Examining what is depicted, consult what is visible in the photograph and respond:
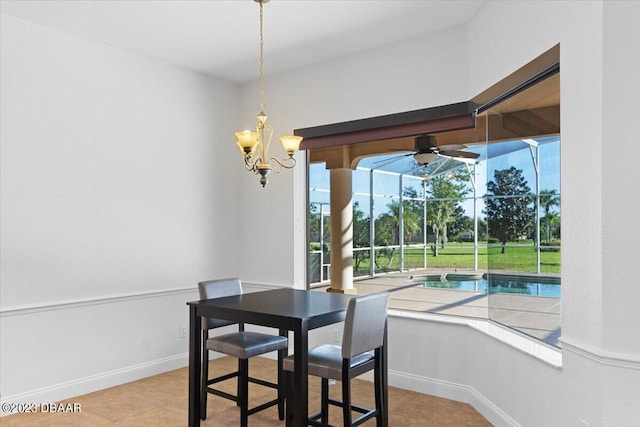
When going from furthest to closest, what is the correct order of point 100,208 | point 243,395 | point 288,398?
point 100,208 → point 243,395 → point 288,398

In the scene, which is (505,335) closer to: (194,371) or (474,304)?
(474,304)

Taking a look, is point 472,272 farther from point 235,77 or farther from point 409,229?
point 235,77

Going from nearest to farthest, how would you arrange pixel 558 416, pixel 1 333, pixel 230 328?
pixel 558 416 < pixel 1 333 < pixel 230 328

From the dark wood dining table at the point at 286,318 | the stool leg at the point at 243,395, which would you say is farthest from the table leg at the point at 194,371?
the stool leg at the point at 243,395

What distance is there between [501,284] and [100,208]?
3240 mm

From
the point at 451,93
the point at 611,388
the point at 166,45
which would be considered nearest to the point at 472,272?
the point at 451,93

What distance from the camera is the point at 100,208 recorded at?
4.08 meters

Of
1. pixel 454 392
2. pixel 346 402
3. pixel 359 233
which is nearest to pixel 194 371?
pixel 346 402

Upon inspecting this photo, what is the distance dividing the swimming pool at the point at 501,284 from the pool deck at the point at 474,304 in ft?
0.11

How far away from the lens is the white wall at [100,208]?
141 inches

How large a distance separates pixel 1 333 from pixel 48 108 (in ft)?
5.60

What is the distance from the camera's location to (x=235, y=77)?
16.8 feet

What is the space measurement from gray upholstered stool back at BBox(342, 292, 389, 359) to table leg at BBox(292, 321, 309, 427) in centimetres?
22

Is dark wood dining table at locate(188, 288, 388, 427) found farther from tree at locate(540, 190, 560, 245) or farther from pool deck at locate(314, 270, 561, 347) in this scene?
tree at locate(540, 190, 560, 245)
